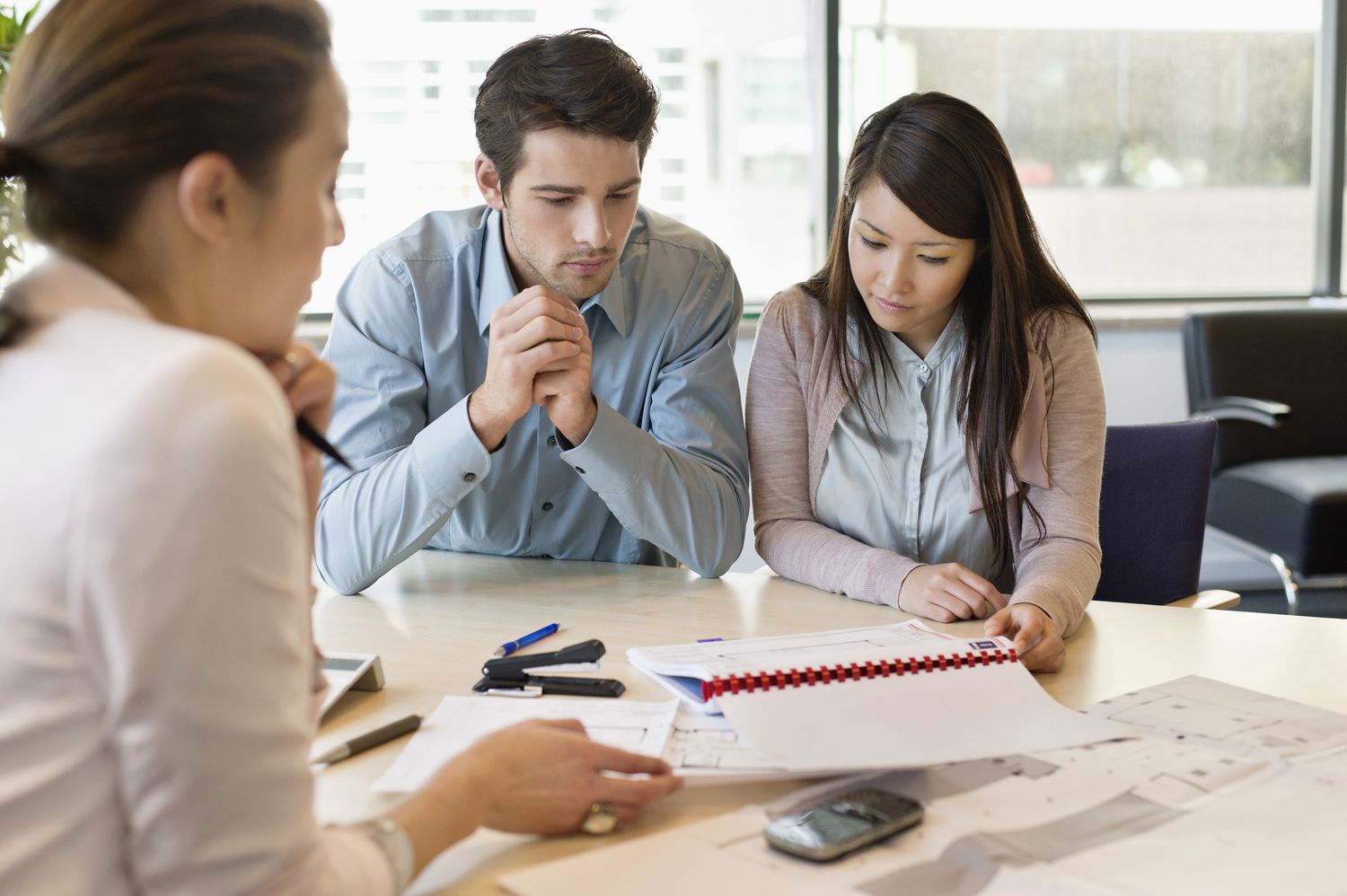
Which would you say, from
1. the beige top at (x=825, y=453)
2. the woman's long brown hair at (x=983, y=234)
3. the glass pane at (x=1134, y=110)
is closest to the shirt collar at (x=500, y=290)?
the beige top at (x=825, y=453)

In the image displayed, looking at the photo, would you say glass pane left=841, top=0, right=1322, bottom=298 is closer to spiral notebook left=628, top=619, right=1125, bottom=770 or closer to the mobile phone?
spiral notebook left=628, top=619, right=1125, bottom=770

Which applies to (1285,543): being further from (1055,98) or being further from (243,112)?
(243,112)

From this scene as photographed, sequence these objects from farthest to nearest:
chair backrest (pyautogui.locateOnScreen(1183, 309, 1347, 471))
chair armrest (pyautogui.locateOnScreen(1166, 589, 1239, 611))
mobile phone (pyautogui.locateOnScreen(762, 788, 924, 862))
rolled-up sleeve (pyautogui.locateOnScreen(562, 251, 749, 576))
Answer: chair backrest (pyautogui.locateOnScreen(1183, 309, 1347, 471))
chair armrest (pyautogui.locateOnScreen(1166, 589, 1239, 611))
rolled-up sleeve (pyautogui.locateOnScreen(562, 251, 749, 576))
mobile phone (pyautogui.locateOnScreen(762, 788, 924, 862))

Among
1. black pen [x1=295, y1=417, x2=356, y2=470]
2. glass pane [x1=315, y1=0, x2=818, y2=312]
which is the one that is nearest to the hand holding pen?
black pen [x1=295, y1=417, x2=356, y2=470]

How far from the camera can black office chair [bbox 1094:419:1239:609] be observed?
6.25 feet

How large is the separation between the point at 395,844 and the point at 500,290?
118 cm

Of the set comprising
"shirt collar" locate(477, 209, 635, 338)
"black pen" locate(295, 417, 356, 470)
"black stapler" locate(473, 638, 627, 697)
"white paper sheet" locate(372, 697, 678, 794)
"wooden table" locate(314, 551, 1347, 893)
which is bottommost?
"wooden table" locate(314, 551, 1347, 893)

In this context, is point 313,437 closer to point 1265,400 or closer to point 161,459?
point 161,459

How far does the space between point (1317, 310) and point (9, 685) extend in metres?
3.73

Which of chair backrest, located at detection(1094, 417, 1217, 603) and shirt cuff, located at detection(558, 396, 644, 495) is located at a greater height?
shirt cuff, located at detection(558, 396, 644, 495)

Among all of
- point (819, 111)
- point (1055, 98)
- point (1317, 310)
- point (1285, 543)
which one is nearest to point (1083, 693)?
point (1285, 543)

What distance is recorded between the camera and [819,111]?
13.4 ft

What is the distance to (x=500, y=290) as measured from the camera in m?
1.85

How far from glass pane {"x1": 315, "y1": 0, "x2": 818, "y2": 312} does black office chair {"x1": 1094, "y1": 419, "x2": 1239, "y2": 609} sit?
7.01ft
